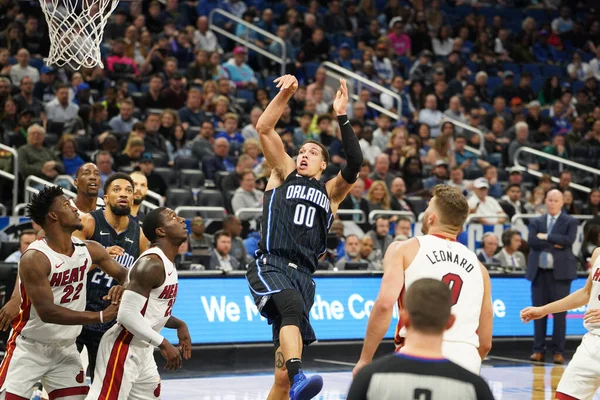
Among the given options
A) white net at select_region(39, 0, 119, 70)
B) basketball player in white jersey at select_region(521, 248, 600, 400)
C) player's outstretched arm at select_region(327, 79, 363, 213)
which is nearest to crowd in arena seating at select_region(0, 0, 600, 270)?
white net at select_region(39, 0, 119, 70)

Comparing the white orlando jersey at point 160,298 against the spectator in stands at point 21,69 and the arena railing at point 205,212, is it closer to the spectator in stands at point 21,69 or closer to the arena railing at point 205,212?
the arena railing at point 205,212

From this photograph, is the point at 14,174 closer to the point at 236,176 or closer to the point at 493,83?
the point at 236,176

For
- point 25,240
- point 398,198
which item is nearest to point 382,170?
point 398,198

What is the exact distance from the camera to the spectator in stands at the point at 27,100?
15922 millimetres

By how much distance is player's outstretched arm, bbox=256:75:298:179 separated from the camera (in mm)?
8102

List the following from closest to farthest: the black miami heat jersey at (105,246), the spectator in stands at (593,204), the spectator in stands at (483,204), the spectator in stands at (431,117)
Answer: the black miami heat jersey at (105,246)
the spectator in stands at (483,204)
the spectator in stands at (593,204)
the spectator in stands at (431,117)

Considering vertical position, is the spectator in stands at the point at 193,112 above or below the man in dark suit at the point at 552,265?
above

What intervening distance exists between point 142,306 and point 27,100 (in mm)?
10161

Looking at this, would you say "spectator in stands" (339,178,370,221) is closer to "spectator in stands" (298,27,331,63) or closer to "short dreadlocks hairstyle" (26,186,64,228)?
"spectator in stands" (298,27,331,63)

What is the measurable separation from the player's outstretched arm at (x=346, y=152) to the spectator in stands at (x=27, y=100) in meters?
8.87

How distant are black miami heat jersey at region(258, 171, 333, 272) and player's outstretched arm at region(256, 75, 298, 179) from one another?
150 mm

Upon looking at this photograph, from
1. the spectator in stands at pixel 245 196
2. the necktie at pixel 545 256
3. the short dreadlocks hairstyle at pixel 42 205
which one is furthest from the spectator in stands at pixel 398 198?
the short dreadlocks hairstyle at pixel 42 205

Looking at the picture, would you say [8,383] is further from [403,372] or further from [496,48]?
[496,48]

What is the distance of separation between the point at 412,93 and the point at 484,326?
15731 millimetres
